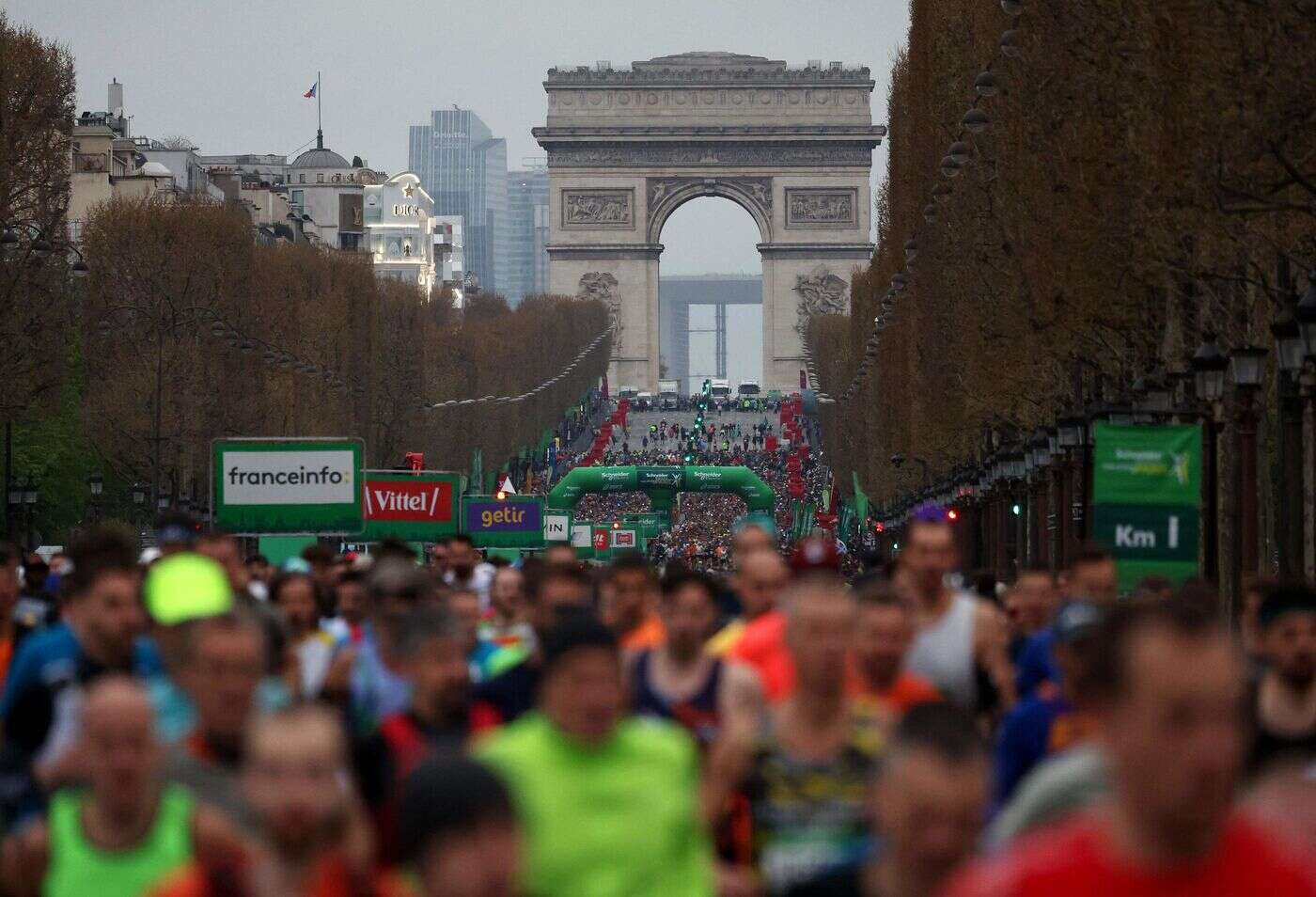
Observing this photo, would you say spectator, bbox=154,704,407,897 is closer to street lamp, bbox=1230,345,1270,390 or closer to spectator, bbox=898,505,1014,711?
spectator, bbox=898,505,1014,711

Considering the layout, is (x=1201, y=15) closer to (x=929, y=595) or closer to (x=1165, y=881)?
(x=929, y=595)

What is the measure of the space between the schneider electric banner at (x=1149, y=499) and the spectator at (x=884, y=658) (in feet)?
38.2

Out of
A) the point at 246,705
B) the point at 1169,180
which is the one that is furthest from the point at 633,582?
the point at 1169,180

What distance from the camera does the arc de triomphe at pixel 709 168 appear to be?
470 feet

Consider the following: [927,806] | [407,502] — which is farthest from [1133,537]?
[407,502]

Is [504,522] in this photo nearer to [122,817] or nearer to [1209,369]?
[1209,369]

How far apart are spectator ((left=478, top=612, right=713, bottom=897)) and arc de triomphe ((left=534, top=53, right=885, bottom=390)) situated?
136 meters

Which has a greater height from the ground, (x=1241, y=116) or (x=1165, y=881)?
(x=1241, y=116)

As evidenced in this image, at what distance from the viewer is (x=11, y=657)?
11.0m

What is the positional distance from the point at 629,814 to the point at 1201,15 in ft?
54.4

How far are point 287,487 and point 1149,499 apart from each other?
16546mm

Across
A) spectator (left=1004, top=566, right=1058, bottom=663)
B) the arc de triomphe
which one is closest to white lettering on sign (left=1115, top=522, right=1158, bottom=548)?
spectator (left=1004, top=566, right=1058, bottom=663)

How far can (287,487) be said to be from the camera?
35062mm

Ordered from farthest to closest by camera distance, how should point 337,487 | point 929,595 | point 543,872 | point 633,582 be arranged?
point 337,487 < point 633,582 < point 929,595 < point 543,872
